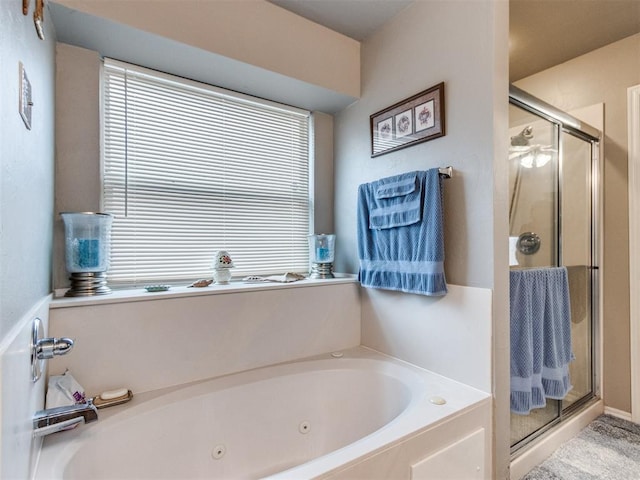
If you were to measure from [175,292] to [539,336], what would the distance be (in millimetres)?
1848

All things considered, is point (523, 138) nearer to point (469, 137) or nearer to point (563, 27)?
point (469, 137)

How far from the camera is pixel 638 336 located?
210cm

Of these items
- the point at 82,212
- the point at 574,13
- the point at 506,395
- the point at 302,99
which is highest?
the point at 574,13

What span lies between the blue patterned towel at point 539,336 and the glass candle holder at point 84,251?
197 centimetres

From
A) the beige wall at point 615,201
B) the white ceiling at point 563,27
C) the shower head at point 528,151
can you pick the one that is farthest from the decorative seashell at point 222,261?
the beige wall at point 615,201

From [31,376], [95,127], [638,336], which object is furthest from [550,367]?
[95,127]

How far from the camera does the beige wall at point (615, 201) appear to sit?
85.0 inches

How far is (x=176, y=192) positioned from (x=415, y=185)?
134 cm

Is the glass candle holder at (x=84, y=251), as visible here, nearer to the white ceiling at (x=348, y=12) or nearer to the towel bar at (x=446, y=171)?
the white ceiling at (x=348, y=12)

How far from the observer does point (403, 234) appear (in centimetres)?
172

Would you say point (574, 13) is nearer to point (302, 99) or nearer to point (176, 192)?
point (302, 99)

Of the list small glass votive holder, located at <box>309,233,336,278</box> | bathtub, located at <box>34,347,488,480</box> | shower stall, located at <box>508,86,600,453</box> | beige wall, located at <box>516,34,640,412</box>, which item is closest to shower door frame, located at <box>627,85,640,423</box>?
beige wall, located at <box>516,34,640,412</box>

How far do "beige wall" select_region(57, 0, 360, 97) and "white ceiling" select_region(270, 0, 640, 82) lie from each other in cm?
9

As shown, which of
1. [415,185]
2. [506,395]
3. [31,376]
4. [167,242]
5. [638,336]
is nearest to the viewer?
[31,376]
